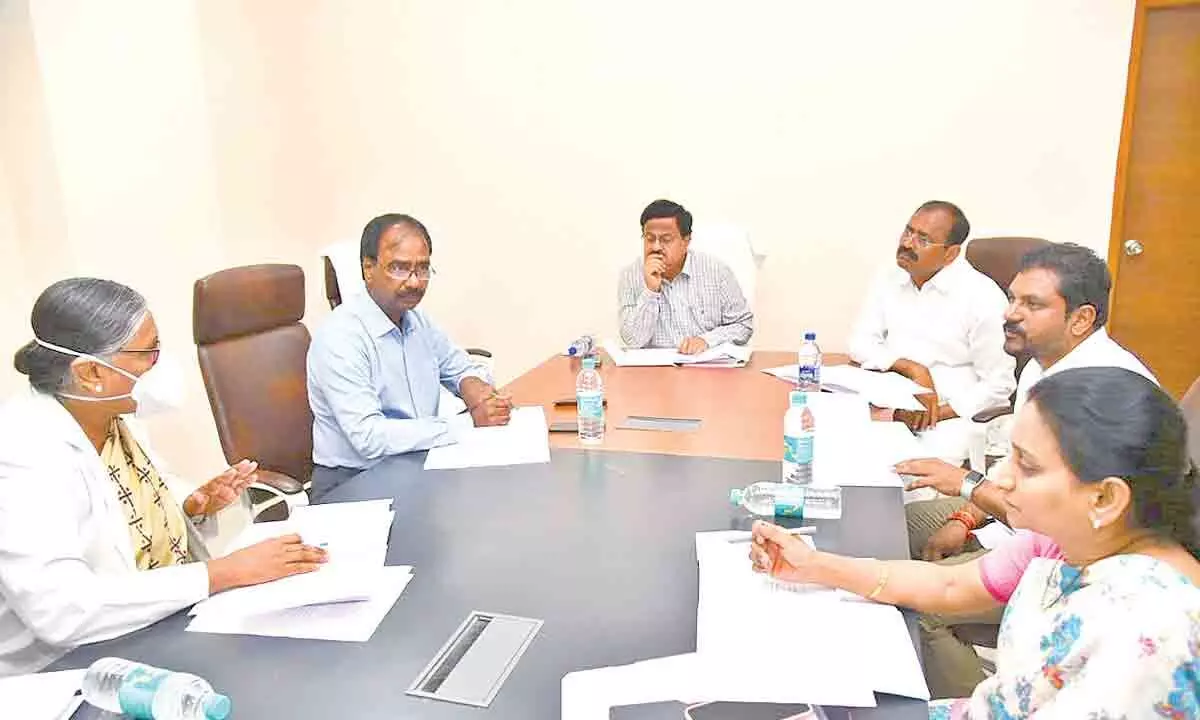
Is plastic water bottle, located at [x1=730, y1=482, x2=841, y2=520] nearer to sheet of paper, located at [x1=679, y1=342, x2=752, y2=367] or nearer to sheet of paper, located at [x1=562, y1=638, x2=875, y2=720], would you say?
sheet of paper, located at [x1=562, y1=638, x2=875, y2=720]

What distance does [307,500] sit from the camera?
211cm

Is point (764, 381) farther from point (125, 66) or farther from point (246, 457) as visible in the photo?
point (125, 66)

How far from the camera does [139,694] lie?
3.31 ft

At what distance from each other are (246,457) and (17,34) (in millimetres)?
1803

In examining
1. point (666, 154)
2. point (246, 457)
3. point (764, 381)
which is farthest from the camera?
point (666, 154)

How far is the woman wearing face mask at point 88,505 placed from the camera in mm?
1209

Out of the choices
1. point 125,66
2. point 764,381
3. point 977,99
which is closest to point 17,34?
point 125,66

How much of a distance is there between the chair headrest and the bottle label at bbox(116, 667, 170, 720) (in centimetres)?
143

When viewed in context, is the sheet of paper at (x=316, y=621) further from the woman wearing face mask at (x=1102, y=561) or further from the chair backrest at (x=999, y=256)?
the chair backrest at (x=999, y=256)

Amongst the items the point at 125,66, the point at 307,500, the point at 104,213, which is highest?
the point at 125,66

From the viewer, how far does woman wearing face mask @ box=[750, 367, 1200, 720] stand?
874 millimetres

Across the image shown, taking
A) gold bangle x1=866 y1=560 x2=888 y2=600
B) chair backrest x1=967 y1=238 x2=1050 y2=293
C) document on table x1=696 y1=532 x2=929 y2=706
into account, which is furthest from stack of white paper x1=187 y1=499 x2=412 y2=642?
chair backrest x1=967 y1=238 x2=1050 y2=293

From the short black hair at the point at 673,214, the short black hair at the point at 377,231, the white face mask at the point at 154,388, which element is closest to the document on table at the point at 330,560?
the white face mask at the point at 154,388

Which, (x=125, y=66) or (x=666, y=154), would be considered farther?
(x=666, y=154)
